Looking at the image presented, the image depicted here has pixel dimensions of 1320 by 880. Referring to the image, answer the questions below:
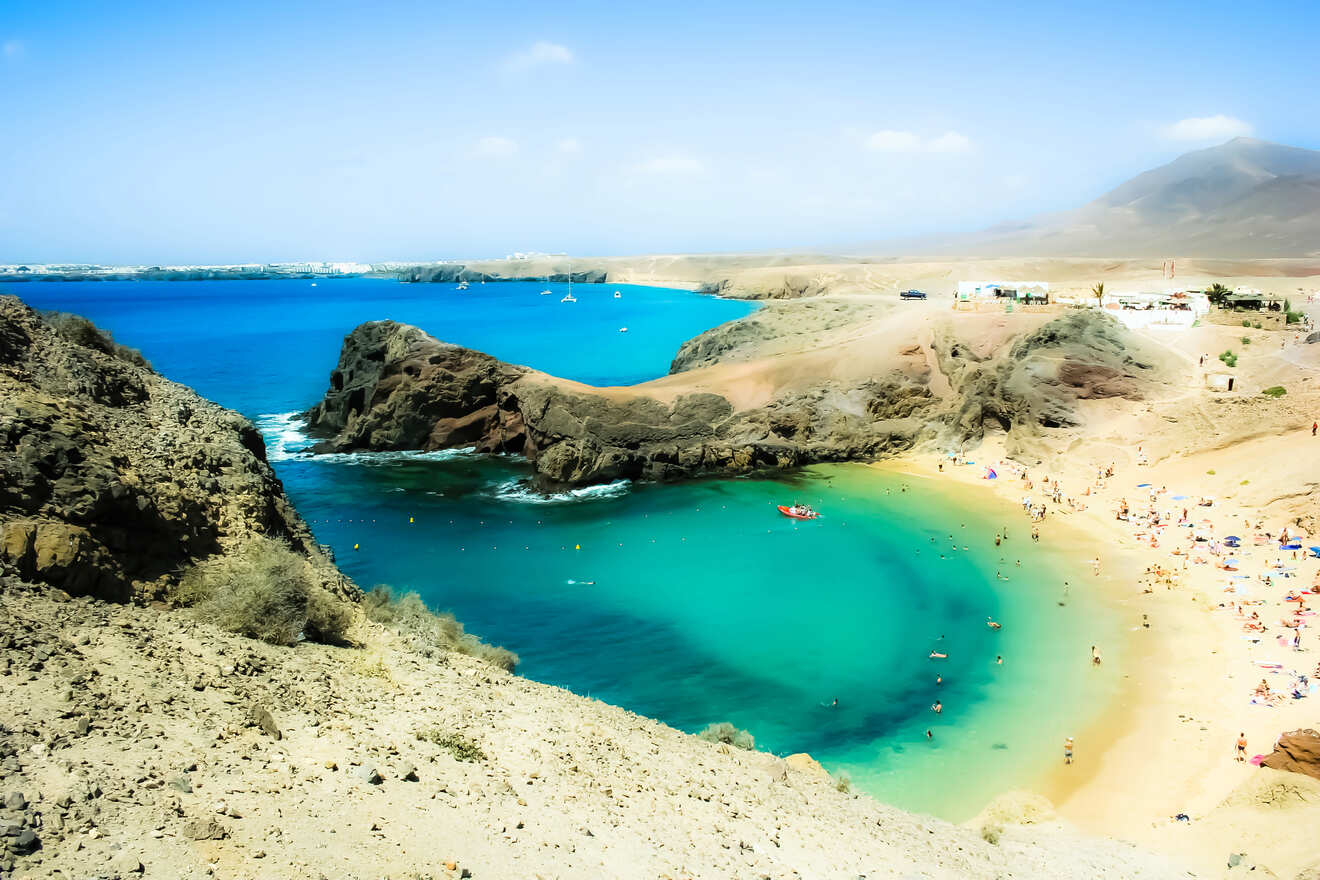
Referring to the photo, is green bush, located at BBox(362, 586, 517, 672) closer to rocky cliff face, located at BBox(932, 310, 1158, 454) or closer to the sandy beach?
the sandy beach

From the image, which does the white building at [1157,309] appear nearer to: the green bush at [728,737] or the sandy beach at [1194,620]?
the sandy beach at [1194,620]

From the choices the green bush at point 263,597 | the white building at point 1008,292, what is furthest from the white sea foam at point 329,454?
the white building at point 1008,292

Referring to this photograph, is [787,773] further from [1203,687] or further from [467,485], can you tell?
[467,485]

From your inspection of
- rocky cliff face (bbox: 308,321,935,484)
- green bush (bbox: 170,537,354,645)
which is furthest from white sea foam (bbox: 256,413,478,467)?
green bush (bbox: 170,537,354,645)

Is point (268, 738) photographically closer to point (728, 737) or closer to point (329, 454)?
point (728, 737)

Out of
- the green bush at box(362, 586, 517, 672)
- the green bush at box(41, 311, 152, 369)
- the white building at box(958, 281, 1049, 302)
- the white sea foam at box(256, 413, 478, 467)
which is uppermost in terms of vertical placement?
the white building at box(958, 281, 1049, 302)
